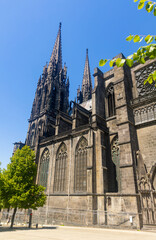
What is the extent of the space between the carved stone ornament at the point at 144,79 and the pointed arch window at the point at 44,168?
14922 millimetres

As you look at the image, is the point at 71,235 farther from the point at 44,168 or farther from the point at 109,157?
the point at 44,168

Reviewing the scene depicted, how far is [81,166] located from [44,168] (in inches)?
280

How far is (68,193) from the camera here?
712 inches

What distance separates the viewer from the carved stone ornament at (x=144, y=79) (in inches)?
707

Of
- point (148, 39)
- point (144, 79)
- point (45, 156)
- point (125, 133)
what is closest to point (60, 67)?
point (45, 156)

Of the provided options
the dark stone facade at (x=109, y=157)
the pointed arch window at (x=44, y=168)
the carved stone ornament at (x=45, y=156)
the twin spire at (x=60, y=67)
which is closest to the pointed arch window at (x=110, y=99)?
the dark stone facade at (x=109, y=157)

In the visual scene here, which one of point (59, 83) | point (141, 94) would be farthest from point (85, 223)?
point (59, 83)

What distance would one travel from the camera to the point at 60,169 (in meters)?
20.8

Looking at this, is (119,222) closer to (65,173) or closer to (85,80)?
(65,173)

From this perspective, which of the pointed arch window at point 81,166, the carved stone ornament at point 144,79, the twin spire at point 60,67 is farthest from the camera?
the twin spire at point 60,67

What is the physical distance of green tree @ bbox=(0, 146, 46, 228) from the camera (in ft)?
44.0

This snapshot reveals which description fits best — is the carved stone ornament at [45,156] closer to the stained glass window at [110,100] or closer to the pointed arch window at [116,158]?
the pointed arch window at [116,158]

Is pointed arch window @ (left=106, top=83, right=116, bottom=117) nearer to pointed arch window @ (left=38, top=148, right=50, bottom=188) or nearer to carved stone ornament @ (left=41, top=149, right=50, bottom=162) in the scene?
carved stone ornament @ (left=41, top=149, right=50, bottom=162)

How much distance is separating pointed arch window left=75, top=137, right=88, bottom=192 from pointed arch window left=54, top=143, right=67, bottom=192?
212 cm
